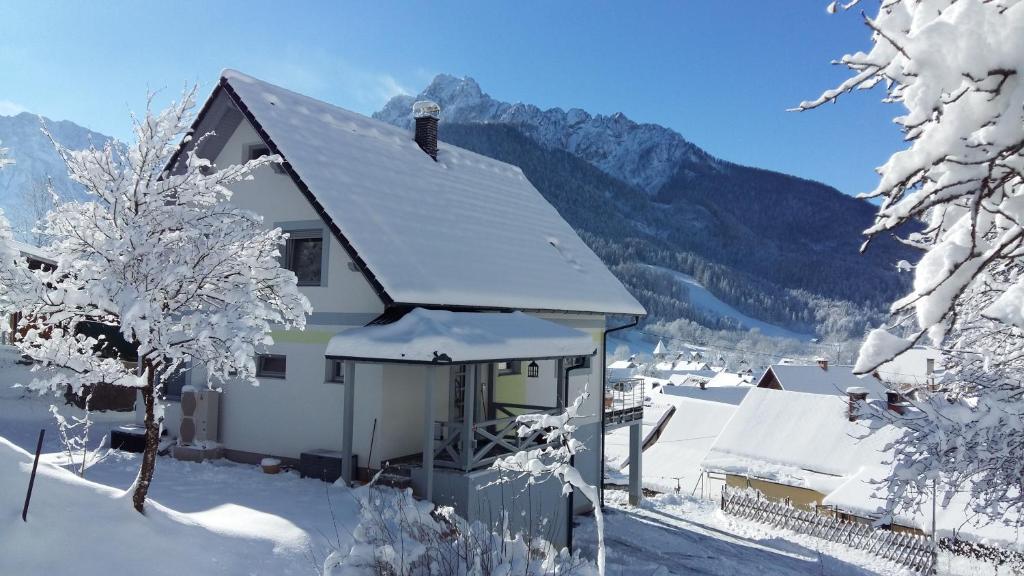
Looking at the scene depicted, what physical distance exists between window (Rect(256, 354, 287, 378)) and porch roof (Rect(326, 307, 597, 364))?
282 cm

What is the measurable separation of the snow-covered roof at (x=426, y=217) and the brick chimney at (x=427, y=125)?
0.99ft

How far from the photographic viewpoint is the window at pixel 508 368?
14766 millimetres

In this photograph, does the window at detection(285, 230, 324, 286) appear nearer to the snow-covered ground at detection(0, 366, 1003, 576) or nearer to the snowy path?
the snow-covered ground at detection(0, 366, 1003, 576)

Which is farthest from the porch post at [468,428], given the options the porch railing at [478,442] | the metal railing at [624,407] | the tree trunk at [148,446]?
the metal railing at [624,407]

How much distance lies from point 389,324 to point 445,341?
1.51m

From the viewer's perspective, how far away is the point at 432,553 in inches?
238

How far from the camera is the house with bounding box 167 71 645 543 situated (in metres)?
11.0

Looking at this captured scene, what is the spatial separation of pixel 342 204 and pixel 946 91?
11103 millimetres

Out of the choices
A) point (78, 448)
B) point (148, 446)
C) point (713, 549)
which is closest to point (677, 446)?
point (713, 549)

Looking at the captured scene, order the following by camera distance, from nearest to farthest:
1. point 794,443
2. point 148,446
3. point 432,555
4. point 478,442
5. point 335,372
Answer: point 432,555 < point 148,446 < point 335,372 < point 478,442 < point 794,443

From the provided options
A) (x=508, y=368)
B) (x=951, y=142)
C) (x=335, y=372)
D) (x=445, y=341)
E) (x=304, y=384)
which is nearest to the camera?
(x=951, y=142)

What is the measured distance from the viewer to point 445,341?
10234 mm

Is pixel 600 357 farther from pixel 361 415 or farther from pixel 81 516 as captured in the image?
pixel 81 516

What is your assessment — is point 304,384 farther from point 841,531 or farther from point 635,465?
point 841,531
